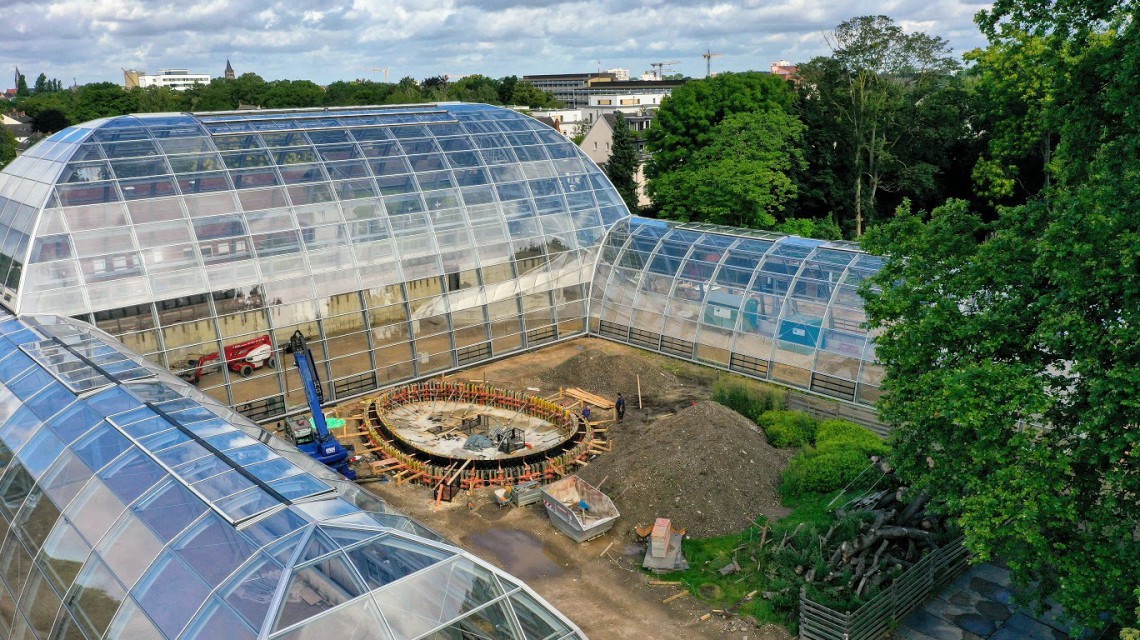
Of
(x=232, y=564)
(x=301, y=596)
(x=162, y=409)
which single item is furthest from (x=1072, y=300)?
(x=162, y=409)

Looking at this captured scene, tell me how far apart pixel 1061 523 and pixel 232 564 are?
1303 cm

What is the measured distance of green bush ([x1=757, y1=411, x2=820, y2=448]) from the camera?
2556 cm

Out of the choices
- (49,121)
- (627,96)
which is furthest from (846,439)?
(49,121)

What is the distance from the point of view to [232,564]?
11531 millimetres

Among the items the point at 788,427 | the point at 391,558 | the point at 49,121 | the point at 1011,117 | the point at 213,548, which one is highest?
the point at 49,121

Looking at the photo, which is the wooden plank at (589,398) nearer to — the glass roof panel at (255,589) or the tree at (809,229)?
the glass roof panel at (255,589)

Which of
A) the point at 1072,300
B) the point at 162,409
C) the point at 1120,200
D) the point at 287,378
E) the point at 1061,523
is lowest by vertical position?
the point at 287,378

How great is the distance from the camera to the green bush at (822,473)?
22578 mm

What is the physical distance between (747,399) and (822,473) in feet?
17.8

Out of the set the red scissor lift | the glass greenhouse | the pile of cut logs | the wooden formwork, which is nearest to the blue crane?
the wooden formwork

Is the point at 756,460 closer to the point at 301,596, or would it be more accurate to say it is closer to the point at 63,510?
the point at 301,596

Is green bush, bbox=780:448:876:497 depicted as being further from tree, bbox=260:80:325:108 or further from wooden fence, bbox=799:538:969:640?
tree, bbox=260:80:325:108

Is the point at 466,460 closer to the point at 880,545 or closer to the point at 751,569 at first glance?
the point at 751,569

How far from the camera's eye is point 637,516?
21.5 metres
